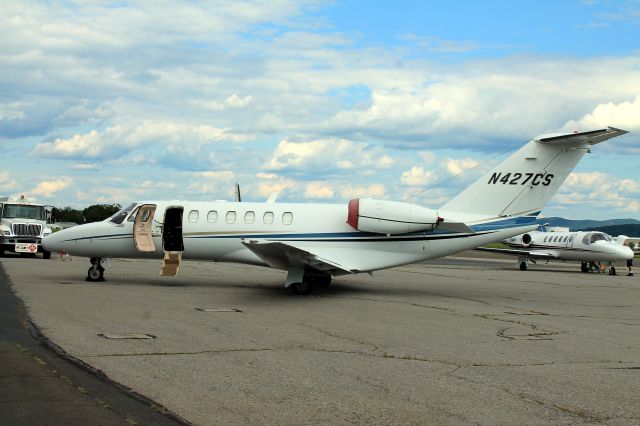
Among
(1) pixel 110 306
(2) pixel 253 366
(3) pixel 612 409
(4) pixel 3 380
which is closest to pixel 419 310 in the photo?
(1) pixel 110 306

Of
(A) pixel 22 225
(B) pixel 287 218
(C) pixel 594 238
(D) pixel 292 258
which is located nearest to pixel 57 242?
(B) pixel 287 218

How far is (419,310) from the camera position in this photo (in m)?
16.8

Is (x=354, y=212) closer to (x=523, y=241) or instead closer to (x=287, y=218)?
(x=287, y=218)

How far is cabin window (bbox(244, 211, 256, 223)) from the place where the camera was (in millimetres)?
21047

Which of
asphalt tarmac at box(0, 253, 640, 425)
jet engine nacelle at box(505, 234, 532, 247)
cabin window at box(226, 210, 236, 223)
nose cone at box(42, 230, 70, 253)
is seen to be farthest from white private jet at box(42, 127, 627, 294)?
jet engine nacelle at box(505, 234, 532, 247)

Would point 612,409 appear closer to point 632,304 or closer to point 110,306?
point 110,306

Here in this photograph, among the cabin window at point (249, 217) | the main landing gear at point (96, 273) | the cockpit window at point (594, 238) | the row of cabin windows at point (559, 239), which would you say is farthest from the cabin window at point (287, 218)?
the row of cabin windows at point (559, 239)

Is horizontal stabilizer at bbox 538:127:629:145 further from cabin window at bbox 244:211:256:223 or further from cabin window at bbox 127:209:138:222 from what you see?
cabin window at bbox 127:209:138:222

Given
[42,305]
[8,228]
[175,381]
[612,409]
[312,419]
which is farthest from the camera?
[8,228]

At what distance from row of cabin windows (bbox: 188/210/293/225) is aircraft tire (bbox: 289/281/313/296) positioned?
213 cm

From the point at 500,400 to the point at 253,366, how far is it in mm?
3200

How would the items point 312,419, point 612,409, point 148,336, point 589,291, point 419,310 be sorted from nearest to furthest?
point 312,419 → point 612,409 → point 148,336 → point 419,310 → point 589,291

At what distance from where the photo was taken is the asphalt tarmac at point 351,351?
7.22m

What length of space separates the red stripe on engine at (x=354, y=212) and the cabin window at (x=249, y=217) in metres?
2.96
